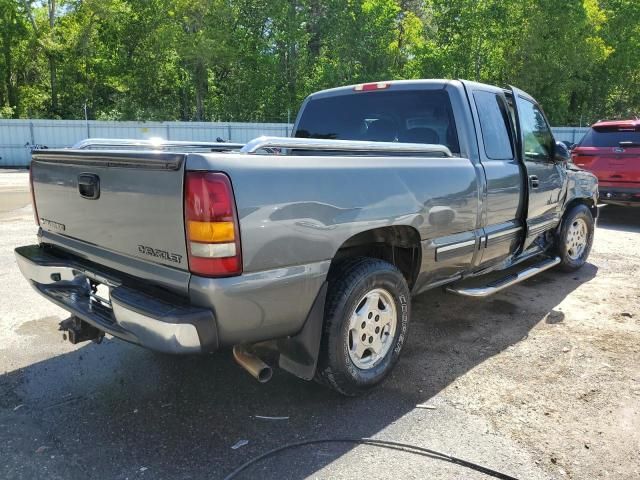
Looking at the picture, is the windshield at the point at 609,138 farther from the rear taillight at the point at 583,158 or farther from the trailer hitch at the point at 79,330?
the trailer hitch at the point at 79,330

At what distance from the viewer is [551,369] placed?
3.75 m

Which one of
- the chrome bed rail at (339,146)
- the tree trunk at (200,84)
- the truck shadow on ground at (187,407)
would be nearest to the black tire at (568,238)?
the truck shadow on ground at (187,407)

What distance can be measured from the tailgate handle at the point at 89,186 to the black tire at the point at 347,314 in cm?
140

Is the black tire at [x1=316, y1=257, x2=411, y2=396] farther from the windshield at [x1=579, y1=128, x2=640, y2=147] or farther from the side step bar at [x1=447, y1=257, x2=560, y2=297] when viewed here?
the windshield at [x1=579, y1=128, x2=640, y2=147]

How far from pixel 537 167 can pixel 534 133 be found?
433 millimetres

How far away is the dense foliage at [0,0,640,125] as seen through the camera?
26141mm

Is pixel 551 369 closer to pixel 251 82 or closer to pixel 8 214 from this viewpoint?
pixel 8 214

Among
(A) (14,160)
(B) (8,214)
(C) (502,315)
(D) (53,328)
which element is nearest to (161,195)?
(D) (53,328)

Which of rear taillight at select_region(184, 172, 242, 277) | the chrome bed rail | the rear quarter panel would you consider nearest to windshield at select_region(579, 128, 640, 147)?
the chrome bed rail

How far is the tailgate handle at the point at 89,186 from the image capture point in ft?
9.59

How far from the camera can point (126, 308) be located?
259 cm

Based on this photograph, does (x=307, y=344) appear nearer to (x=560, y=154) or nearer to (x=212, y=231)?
(x=212, y=231)

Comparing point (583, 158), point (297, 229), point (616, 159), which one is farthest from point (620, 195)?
point (297, 229)

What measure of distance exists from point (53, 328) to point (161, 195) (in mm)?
2444
